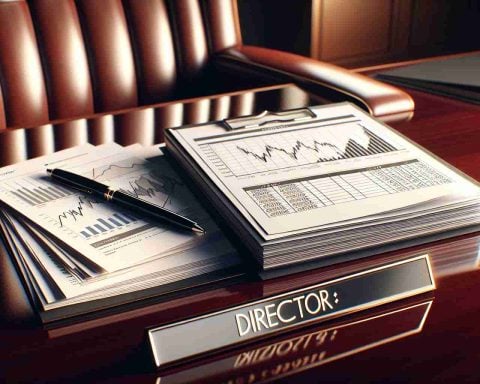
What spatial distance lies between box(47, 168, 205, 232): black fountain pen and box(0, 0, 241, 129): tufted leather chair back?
0.46 m

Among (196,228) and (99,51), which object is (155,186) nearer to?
(196,228)

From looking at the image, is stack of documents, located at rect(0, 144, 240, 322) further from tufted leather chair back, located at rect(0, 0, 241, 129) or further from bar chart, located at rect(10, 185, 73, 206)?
tufted leather chair back, located at rect(0, 0, 241, 129)

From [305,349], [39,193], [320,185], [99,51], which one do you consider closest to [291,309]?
[305,349]

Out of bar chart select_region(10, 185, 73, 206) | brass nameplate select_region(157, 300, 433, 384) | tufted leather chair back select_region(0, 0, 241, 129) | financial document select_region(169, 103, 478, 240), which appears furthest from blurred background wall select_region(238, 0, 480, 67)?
brass nameplate select_region(157, 300, 433, 384)

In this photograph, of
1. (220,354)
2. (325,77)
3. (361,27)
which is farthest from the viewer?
(361,27)

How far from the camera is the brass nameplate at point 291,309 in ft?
1.16

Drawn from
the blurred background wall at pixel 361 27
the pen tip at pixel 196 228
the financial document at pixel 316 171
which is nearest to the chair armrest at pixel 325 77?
the financial document at pixel 316 171

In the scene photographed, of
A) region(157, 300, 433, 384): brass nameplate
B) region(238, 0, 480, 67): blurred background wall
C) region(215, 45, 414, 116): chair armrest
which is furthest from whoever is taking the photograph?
region(238, 0, 480, 67): blurred background wall

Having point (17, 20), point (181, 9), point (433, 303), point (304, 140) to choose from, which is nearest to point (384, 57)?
point (181, 9)

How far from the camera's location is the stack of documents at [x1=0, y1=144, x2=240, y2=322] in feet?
1.33

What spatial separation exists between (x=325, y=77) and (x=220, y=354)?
0.55 metres

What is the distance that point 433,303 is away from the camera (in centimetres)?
41

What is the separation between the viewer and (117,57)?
3.63ft

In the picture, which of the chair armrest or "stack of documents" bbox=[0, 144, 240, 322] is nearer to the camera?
"stack of documents" bbox=[0, 144, 240, 322]
